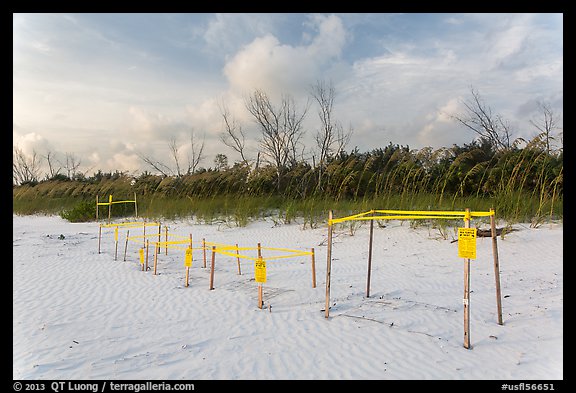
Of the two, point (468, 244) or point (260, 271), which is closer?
point (468, 244)

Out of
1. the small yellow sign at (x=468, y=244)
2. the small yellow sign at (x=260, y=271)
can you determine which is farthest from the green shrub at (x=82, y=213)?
the small yellow sign at (x=468, y=244)

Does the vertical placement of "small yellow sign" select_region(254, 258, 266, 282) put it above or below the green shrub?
below

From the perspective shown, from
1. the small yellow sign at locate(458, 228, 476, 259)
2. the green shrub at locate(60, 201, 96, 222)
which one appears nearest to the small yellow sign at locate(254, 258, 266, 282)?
the small yellow sign at locate(458, 228, 476, 259)

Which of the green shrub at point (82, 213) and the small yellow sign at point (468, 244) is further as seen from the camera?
the green shrub at point (82, 213)

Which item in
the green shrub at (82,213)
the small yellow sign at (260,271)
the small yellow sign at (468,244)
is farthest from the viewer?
the green shrub at (82,213)

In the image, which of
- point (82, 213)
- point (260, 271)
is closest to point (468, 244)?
point (260, 271)

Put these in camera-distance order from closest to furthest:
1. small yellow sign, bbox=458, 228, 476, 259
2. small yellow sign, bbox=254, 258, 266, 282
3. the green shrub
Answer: small yellow sign, bbox=458, 228, 476, 259 < small yellow sign, bbox=254, 258, 266, 282 < the green shrub

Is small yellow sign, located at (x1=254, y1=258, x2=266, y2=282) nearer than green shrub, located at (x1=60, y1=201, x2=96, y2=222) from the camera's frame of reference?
Yes

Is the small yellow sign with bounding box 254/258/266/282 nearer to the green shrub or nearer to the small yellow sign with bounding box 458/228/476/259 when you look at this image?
the small yellow sign with bounding box 458/228/476/259

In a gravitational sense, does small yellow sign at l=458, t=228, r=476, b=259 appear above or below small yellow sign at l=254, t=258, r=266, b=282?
above

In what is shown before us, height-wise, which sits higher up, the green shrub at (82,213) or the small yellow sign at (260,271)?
the green shrub at (82,213)

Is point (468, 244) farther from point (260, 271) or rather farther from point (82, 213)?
point (82, 213)

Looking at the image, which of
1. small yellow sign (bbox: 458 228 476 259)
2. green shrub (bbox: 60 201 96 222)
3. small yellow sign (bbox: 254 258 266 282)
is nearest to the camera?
small yellow sign (bbox: 458 228 476 259)

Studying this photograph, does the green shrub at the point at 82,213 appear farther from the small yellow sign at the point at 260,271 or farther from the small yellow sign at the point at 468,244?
the small yellow sign at the point at 468,244
